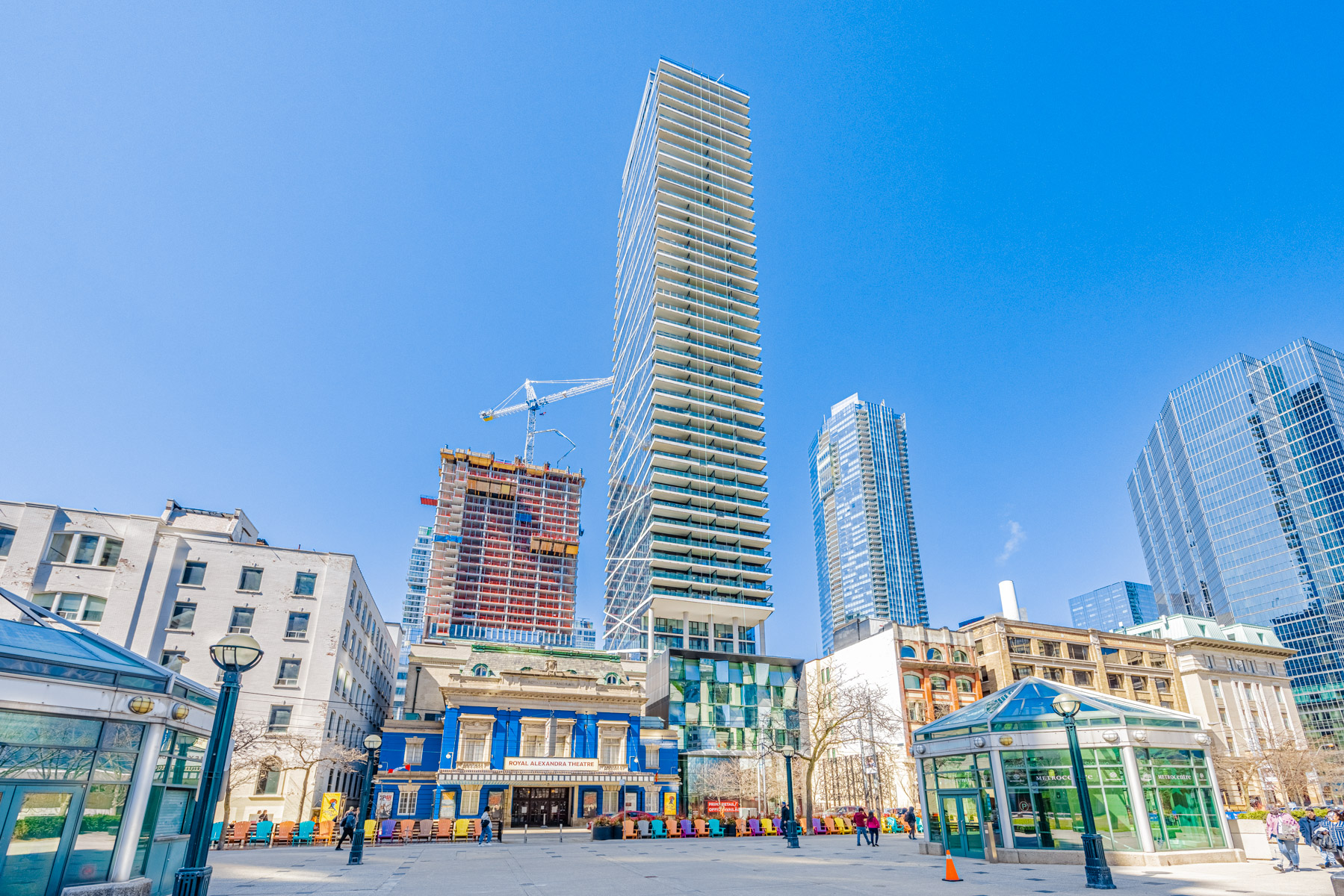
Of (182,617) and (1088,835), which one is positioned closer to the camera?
(1088,835)

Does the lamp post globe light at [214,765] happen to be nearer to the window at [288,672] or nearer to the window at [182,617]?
the window at [288,672]

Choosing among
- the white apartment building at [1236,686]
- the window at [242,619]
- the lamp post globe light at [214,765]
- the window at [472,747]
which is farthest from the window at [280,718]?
the white apartment building at [1236,686]

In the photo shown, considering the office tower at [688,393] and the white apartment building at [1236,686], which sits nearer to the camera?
the white apartment building at [1236,686]

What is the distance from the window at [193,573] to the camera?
4434 cm

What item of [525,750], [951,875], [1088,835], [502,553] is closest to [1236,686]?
[525,750]

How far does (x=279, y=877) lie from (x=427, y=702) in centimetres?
3660

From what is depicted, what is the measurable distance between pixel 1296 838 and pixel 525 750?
41357 mm

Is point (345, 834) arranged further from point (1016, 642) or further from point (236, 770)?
point (1016, 642)

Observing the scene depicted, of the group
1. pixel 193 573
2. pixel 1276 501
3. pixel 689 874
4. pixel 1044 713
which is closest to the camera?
pixel 689 874

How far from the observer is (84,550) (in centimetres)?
4256

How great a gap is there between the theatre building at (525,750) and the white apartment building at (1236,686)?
6032 cm

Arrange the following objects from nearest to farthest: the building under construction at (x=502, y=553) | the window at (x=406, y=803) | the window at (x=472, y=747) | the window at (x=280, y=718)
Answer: the window at (x=280, y=718) → the window at (x=406, y=803) → the window at (x=472, y=747) → the building under construction at (x=502, y=553)

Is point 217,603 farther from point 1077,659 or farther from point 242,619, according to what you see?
point 1077,659

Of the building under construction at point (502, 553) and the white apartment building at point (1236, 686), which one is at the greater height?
the building under construction at point (502, 553)
